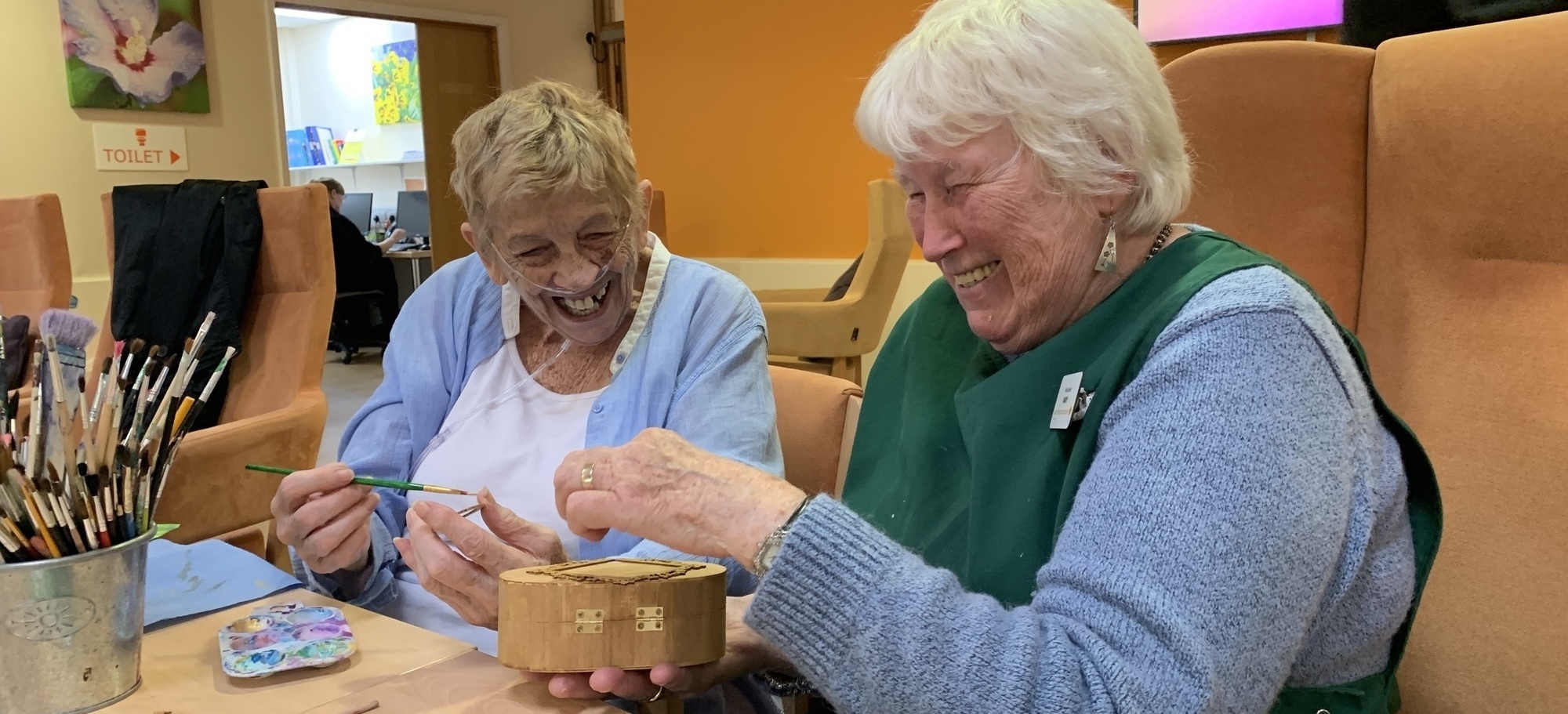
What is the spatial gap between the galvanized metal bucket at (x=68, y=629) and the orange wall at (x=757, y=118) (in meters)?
3.51

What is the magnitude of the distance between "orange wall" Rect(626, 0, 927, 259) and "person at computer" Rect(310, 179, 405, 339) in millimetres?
3174

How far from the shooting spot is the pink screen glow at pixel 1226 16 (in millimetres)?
2877

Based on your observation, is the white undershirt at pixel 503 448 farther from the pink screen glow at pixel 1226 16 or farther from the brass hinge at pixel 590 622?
the pink screen glow at pixel 1226 16

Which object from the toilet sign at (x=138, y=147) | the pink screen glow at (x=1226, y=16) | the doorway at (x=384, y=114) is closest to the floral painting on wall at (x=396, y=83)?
the doorway at (x=384, y=114)

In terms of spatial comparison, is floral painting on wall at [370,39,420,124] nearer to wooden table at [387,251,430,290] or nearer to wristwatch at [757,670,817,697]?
wooden table at [387,251,430,290]

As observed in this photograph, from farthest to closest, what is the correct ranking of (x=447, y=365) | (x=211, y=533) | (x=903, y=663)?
(x=211, y=533) < (x=447, y=365) < (x=903, y=663)

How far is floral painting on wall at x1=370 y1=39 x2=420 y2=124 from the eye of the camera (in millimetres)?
8688

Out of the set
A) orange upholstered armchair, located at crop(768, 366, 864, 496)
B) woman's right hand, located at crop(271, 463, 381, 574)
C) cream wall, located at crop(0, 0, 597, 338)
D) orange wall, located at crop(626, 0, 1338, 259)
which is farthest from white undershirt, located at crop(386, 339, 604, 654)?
cream wall, located at crop(0, 0, 597, 338)

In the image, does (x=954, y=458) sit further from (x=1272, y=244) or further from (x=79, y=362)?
(x=79, y=362)

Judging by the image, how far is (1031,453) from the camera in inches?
38.7

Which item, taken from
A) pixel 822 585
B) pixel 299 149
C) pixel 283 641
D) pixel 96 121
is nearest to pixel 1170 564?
pixel 822 585

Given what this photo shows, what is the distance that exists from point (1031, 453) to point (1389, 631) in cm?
34

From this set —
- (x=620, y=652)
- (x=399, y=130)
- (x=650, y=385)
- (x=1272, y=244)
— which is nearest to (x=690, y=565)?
(x=620, y=652)

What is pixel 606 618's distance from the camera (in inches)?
36.0
